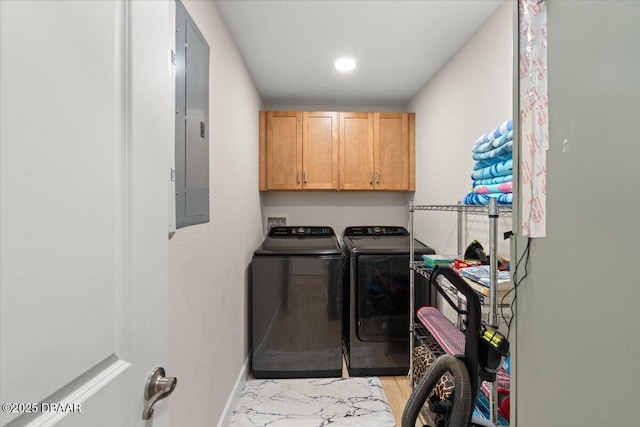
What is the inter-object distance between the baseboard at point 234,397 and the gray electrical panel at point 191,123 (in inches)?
46.4

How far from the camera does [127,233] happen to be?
1.85 feet

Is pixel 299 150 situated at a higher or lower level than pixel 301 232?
higher

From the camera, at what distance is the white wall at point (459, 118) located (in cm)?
169

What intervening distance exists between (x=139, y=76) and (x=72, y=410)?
21.9 inches

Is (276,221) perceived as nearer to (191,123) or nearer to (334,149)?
(334,149)

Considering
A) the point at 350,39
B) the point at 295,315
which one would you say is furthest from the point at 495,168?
the point at 295,315

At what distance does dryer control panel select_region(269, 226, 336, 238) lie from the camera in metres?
3.06

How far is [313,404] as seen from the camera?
6.79 ft

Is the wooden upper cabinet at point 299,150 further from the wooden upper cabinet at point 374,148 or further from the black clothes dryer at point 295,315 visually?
the black clothes dryer at point 295,315

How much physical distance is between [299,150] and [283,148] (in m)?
0.16

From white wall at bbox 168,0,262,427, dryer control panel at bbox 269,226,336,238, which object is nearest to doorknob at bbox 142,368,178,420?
white wall at bbox 168,0,262,427

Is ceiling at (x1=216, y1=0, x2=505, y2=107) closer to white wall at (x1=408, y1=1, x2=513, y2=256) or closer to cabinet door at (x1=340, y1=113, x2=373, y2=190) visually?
white wall at (x1=408, y1=1, x2=513, y2=256)

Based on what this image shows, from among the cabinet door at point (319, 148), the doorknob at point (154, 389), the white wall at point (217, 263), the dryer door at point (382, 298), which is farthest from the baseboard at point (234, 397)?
the cabinet door at point (319, 148)

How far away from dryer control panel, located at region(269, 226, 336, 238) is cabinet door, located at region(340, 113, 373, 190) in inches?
18.4
